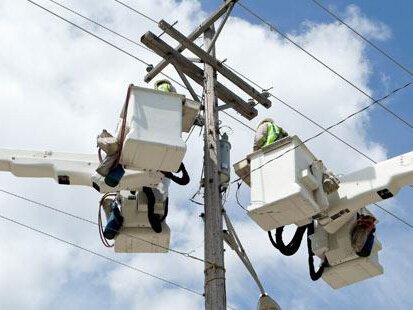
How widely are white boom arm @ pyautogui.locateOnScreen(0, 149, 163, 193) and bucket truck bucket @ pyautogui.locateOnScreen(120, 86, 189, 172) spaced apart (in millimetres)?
439

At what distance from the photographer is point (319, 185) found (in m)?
7.46

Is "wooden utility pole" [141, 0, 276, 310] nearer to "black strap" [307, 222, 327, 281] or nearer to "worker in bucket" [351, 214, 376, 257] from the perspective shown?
"black strap" [307, 222, 327, 281]

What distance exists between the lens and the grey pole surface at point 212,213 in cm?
701

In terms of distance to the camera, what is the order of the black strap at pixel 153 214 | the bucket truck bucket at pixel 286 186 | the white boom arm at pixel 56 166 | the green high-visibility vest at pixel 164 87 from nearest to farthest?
the bucket truck bucket at pixel 286 186
the white boom arm at pixel 56 166
the black strap at pixel 153 214
the green high-visibility vest at pixel 164 87

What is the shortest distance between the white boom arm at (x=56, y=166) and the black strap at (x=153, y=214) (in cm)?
25

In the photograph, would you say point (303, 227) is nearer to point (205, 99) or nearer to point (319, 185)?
point (319, 185)

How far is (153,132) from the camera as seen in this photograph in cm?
688

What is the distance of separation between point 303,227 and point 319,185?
0.71 m

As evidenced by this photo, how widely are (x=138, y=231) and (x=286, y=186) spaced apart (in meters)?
1.46

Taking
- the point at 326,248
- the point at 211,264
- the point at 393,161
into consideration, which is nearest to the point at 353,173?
the point at 393,161

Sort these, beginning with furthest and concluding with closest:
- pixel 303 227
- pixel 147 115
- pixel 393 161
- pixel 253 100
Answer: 1. pixel 253 100
2. pixel 303 227
3. pixel 393 161
4. pixel 147 115

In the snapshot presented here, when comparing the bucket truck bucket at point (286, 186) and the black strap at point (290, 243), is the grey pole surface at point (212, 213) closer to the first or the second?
the bucket truck bucket at point (286, 186)

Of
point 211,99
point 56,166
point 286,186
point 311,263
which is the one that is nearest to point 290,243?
point 311,263

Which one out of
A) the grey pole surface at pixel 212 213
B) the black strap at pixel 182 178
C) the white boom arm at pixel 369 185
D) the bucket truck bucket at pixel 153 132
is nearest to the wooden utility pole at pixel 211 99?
the grey pole surface at pixel 212 213
